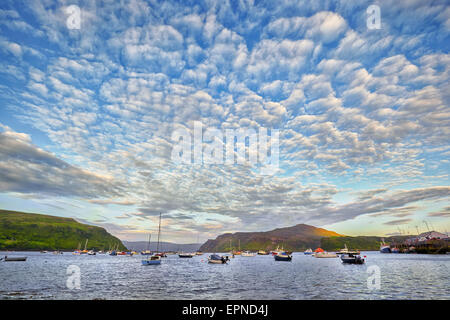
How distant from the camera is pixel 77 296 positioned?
3166 centimetres
